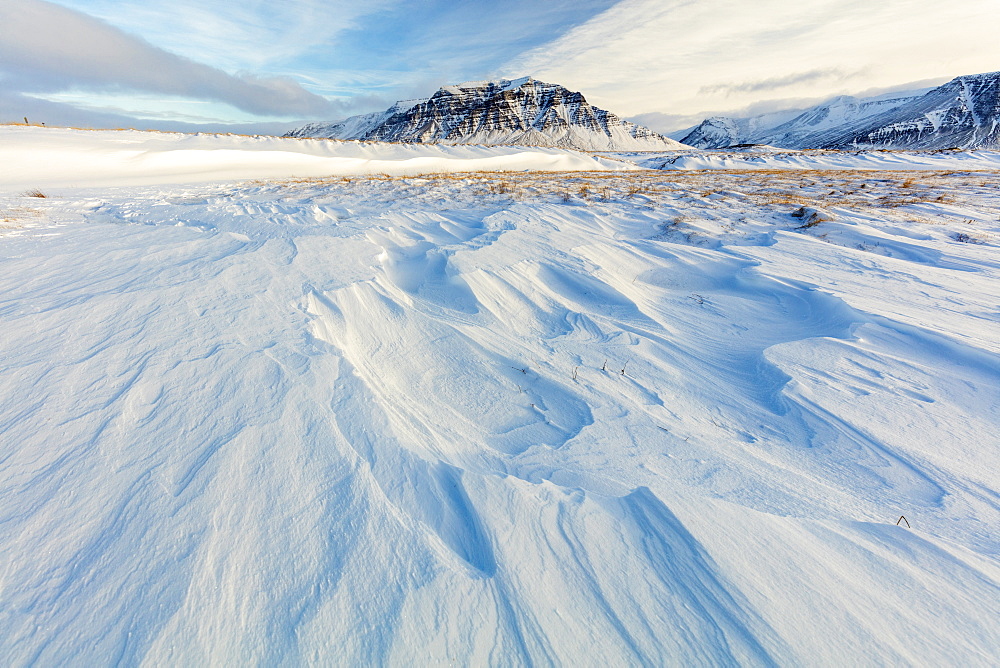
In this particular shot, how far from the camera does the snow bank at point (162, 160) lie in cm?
1009

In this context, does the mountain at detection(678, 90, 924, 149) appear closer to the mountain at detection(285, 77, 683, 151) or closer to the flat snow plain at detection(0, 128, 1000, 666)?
the mountain at detection(285, 77, 683, 151)

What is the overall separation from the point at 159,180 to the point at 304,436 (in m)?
14.2

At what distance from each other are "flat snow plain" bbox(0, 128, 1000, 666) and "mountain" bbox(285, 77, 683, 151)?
88493 millimetres

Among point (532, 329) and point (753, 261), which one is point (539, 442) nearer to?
point (532, 329)

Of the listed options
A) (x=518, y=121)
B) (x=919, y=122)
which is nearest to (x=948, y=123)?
(x=919, y=122)

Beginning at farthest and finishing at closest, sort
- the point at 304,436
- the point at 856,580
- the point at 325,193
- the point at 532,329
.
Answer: the point at 325,193 → the point at 532,329 → the point at 304,436 → the point at 856,580

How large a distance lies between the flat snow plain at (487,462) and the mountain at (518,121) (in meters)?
88.5

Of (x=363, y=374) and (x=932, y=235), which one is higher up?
(x=363, y=374)

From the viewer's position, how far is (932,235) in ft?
14.1

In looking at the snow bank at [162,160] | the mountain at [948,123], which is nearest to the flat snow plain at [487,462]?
the snow bank at [162,160]

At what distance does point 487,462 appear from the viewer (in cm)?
142

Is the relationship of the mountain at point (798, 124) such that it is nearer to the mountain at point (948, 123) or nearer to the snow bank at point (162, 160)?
the mountain at point (948, 123)

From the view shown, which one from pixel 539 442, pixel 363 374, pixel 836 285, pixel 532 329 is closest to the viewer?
pixel 539 442

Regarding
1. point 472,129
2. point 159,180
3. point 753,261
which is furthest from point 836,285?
point 472,129
